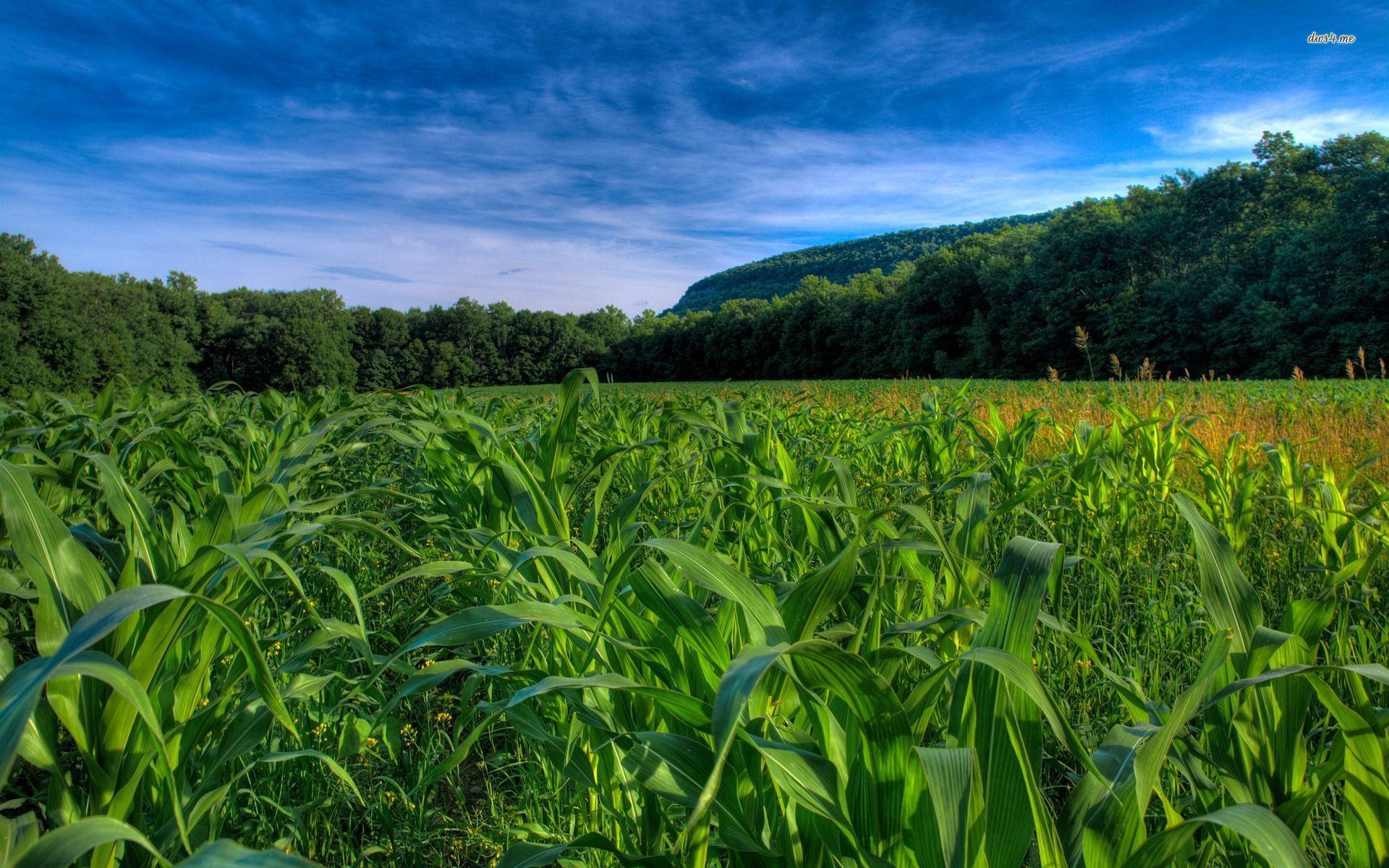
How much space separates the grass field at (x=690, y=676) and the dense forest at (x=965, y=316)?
23.1ft

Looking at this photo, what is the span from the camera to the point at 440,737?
2.23m

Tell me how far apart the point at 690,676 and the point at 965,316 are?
173 feet

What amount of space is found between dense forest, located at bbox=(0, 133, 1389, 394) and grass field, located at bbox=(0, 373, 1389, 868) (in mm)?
7041

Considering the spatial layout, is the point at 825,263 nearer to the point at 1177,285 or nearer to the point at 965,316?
the point at 965,316

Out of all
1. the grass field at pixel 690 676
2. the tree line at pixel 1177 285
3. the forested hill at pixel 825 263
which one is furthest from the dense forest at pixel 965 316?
the forested hill at pixel 825 263

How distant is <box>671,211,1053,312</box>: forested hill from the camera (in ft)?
290

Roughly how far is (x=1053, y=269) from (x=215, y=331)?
66.8m

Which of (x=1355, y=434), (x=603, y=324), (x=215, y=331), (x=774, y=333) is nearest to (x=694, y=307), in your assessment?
(x=603, y=324)

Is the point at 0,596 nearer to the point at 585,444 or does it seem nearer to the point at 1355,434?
the point at 585,444

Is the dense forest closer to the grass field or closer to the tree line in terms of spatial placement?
the tree line

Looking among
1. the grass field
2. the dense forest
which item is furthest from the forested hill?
the grass field

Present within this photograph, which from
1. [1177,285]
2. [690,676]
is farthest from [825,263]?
[690,676]

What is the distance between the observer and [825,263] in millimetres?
103188

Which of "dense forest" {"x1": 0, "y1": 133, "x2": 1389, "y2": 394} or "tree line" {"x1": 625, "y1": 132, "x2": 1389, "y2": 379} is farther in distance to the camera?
"dense forest" {"x1": 0, "y1": 133, "x2": 1389, "y2": 394}
